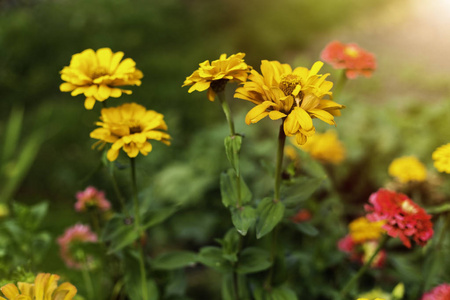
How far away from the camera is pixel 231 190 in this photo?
0.85 meters

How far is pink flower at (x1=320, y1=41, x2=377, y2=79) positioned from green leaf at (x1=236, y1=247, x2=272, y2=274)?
0.51 m

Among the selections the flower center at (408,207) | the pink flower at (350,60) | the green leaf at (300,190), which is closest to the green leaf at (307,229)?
the green leaf at (300,190)

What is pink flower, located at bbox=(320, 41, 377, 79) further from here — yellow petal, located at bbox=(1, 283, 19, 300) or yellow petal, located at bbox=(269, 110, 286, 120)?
yellow petal, located at bbox=(1, 283, 19, 300)

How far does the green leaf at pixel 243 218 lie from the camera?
2.43 feet

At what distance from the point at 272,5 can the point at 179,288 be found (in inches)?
132

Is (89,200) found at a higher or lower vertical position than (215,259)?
higher

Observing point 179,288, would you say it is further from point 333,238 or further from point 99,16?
point 99,16

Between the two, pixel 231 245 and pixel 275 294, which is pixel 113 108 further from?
pixel 275 294

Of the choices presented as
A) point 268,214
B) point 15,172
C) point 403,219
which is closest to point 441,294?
point 403,219

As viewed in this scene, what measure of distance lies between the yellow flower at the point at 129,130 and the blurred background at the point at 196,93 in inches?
6.1

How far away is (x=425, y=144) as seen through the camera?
65.3 inches

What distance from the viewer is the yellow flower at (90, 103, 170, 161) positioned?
744 mm

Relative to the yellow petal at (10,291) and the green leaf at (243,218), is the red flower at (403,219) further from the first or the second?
the yellow petal at (10,291)

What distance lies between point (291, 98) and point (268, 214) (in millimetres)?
259
